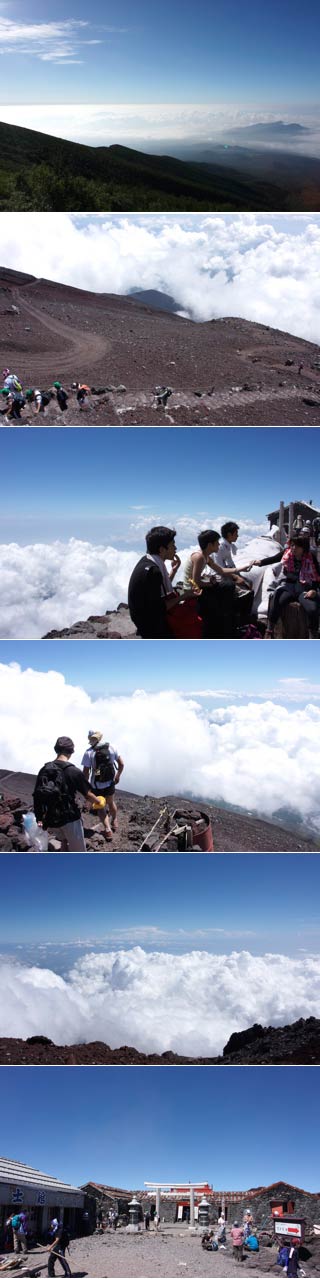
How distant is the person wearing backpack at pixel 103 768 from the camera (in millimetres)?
8039

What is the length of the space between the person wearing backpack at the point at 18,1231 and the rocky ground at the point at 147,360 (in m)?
4.67

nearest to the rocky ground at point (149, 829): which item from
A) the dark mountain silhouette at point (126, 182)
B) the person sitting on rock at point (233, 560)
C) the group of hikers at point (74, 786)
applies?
the group of hikers at point (74, 786)

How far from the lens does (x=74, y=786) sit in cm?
805

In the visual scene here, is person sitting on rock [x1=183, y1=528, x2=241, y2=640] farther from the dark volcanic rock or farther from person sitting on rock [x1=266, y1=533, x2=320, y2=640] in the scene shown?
the dark volcanic rock

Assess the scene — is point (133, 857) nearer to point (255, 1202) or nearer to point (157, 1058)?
point (157, 1058)

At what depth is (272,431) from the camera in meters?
8.23

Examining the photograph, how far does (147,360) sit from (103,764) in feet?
8.68

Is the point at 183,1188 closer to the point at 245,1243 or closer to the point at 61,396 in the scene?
the point at 245,1243

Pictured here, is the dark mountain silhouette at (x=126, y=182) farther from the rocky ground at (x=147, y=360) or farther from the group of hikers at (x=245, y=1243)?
the group of hikers at (x=245, y=1243)

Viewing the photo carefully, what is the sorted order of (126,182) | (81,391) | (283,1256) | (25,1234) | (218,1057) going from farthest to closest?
(126,182), (81,391), (218,1057), (25,1234), (283,1256)

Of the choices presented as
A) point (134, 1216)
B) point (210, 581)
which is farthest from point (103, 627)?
point (134, 1216)

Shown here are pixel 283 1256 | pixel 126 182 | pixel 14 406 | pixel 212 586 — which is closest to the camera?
pixel 283 1256

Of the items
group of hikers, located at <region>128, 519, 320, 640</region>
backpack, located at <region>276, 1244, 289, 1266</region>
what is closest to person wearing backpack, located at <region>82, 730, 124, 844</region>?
group of hikers, located at <region>128, 519, 320, 640</region>

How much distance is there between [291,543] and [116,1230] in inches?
166
